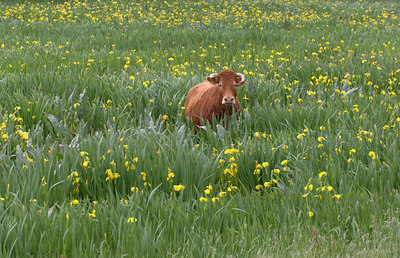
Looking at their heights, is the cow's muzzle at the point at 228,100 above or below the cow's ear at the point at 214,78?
below

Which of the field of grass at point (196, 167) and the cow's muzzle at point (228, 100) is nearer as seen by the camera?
the field of grass at point (196, 167)

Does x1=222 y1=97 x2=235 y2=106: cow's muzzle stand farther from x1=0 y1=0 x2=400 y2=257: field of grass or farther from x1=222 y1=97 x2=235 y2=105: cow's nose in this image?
x1=0 y1=0 x2=400 y2=257: field of grass

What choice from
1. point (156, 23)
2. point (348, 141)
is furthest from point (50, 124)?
point (156, 23)

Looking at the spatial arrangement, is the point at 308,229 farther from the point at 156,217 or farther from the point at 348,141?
the point at 348,141

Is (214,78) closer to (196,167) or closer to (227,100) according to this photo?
(227,100)

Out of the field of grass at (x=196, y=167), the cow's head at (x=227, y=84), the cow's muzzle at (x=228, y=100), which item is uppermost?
the cow's head at (x=227, y=84)

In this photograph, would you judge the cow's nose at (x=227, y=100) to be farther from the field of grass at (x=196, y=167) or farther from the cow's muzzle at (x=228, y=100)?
the field of grass at (x=196, y=167)

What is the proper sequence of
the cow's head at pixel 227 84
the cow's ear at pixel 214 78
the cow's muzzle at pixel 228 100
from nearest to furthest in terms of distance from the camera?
the cow's muzzle at pixel 228 100 < the cow's head at pixel 227 84 < the cow's ear at pixel 214 78

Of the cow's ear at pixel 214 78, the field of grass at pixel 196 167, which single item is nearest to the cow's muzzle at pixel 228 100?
the field of grass at pixel 196 167

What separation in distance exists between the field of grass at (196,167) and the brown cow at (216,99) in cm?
21

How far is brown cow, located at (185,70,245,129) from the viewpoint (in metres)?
4.96

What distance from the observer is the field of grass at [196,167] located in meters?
Result: 2.70

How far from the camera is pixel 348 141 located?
4.15 metres

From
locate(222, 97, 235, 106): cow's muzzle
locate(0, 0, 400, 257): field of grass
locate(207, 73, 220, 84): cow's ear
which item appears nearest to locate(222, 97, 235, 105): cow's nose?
locate(222, 97, 235, 106): cow's muzzle
